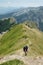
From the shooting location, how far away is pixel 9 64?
34094mm

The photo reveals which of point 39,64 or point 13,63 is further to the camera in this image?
point 39,64

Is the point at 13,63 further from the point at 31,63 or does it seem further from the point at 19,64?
the point at 31,63

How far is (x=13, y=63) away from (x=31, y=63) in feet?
31.8

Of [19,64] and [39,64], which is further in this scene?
[39,64]

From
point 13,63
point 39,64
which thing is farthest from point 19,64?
point 39,64

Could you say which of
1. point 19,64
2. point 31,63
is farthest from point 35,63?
point 19,64

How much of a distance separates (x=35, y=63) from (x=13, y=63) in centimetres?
1061

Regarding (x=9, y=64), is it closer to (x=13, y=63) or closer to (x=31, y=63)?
(x=13, y=63)

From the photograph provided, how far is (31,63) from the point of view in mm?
44031

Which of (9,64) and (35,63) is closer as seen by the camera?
(9,64)

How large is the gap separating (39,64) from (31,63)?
5.61 feet

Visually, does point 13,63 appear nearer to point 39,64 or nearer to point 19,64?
point 19,64

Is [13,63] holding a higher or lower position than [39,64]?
higher

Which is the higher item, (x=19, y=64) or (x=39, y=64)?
(x=19, y=64)
